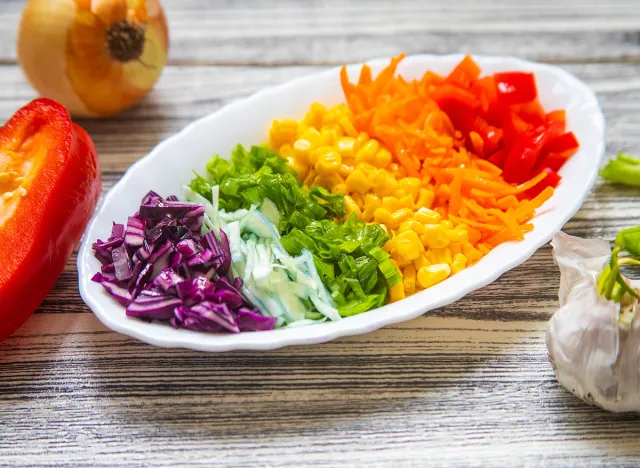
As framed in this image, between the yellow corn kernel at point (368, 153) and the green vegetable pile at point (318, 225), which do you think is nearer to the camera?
the green vegetable pile at point (318, 225)

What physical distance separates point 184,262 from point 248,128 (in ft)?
2.28

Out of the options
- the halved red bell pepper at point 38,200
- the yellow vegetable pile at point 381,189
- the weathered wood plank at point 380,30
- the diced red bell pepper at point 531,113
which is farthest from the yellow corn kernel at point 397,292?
the weathered wood plank at point 380,30

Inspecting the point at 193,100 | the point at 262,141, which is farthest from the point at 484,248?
the point at 193,100

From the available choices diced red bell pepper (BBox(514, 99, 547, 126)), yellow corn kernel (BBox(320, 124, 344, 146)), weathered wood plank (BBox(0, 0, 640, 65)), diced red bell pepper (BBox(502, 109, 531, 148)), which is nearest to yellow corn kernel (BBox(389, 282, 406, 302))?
yellow corn kernel (BBox(320, 124, 344, 146))

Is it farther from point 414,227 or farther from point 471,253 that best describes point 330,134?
point 471,253

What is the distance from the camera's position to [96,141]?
2500 millimetres

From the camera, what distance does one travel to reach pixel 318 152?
1950mm

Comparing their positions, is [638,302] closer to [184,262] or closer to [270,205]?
[270,205]

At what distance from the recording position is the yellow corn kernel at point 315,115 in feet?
6.86

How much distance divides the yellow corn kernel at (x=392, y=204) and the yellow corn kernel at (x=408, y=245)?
0.12m

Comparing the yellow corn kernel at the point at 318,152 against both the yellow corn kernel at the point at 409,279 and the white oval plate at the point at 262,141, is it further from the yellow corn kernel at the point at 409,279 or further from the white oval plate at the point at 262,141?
the yellow corn kernel at the point at 409,279

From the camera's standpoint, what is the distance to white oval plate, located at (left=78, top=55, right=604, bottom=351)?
158cm

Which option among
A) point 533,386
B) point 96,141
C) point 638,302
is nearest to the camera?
point 638,302

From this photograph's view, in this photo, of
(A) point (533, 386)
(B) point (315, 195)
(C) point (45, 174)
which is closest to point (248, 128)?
(B) point (315, 195)
